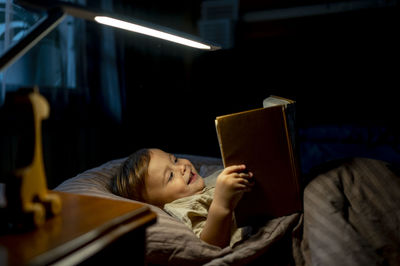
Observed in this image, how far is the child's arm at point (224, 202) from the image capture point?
0.85 metres

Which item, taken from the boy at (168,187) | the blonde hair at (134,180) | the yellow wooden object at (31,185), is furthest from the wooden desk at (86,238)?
the blonde hair at (134,180)

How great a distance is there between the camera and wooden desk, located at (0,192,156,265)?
436 millimetres

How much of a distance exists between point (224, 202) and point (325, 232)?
0.26m

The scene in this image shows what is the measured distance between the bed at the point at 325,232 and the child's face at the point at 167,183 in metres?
0.19

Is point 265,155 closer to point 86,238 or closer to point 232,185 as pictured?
point 232,185

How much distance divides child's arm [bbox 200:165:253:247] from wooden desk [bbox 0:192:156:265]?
1.03 ft

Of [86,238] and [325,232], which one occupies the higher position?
[86,238]

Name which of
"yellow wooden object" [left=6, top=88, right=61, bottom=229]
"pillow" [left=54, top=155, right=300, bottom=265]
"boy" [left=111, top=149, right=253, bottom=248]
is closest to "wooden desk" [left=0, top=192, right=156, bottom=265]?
"yellow wooden object" [left=6, top=88, right=61, bottom=229]

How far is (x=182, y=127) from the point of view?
6.83 ft

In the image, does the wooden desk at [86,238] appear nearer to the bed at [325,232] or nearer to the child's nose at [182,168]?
the bed at [325,232]

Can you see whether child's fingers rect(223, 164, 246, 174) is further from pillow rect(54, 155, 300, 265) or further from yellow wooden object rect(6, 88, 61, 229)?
yellow wooden object rect(6, 88, 61, 229)

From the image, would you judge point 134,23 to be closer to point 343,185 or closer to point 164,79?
point 343,185

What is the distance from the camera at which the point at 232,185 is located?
2.76ft

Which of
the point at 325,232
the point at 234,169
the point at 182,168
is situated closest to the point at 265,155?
the point at 234,169
